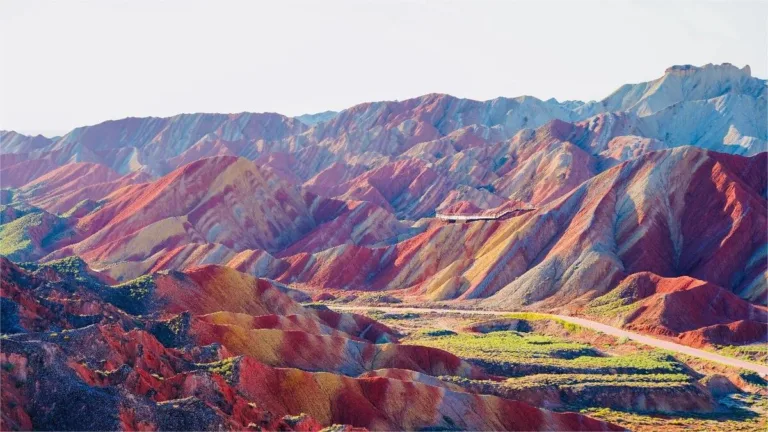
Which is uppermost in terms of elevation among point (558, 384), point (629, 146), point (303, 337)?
point (629, 146)

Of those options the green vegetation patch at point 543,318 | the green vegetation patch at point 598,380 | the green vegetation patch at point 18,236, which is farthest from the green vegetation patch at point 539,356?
the green vegetation patch at point 18,236

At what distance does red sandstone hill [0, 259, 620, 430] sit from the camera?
36156 mm

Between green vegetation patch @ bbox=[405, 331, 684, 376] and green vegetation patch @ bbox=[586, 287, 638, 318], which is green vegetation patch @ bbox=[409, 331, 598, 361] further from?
green vegetation patch @ bbox=[586, 287, 638, 318]

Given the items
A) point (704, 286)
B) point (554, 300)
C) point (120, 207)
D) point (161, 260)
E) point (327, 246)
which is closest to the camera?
point (704, 286)

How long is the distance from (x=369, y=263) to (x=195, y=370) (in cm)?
7826

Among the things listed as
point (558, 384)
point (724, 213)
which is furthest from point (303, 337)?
point (724, 213)

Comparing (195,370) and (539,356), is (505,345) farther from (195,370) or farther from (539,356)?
(195,370)

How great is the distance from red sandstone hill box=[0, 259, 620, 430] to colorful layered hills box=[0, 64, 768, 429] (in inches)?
4.8

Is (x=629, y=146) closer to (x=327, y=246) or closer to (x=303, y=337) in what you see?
(x=327, y=246)

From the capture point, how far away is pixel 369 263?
12219 cm

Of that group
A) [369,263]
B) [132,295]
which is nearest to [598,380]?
[132,295]

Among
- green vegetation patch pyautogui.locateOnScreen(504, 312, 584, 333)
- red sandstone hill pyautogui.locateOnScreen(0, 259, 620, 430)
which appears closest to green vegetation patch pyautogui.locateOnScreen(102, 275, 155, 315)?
red sandstone hill pyautogui.locateOnScreen(0, 259, 620, 430)

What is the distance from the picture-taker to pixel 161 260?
12156cm

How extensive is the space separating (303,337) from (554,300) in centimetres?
4198
